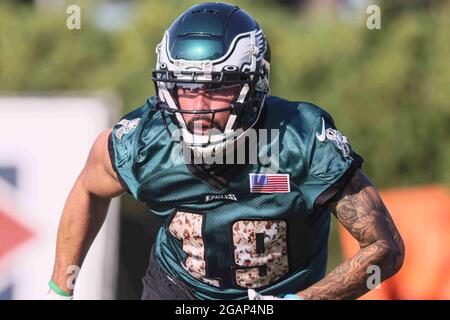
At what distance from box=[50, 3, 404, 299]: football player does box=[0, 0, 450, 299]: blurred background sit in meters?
2.54

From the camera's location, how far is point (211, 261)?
353 centimetres

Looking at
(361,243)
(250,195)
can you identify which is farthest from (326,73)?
(361,243)

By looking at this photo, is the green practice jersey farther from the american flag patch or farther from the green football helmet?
the green football helmet

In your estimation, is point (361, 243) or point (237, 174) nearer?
point (361, 243)

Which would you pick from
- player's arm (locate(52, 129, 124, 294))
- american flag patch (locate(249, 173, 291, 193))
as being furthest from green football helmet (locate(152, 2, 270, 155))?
player's arm (locate(52, 129, 124, 294))

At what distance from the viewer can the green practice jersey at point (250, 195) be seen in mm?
3352

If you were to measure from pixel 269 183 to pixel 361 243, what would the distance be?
1.09 feet

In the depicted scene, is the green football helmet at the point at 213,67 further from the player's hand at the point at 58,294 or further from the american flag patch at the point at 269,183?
the player's hand at the point at 58,294

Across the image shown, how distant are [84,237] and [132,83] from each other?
9.15 feet

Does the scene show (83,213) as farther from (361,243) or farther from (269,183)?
Answer: (361,243)

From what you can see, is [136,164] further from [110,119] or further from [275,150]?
[110,119]

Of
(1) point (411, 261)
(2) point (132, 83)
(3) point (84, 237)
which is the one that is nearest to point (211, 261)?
(3) point (84, 237)

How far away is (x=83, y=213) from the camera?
12.3 ft

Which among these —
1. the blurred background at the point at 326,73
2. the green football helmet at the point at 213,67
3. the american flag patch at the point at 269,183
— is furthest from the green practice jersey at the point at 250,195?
the blurred background at the point at 326,73
